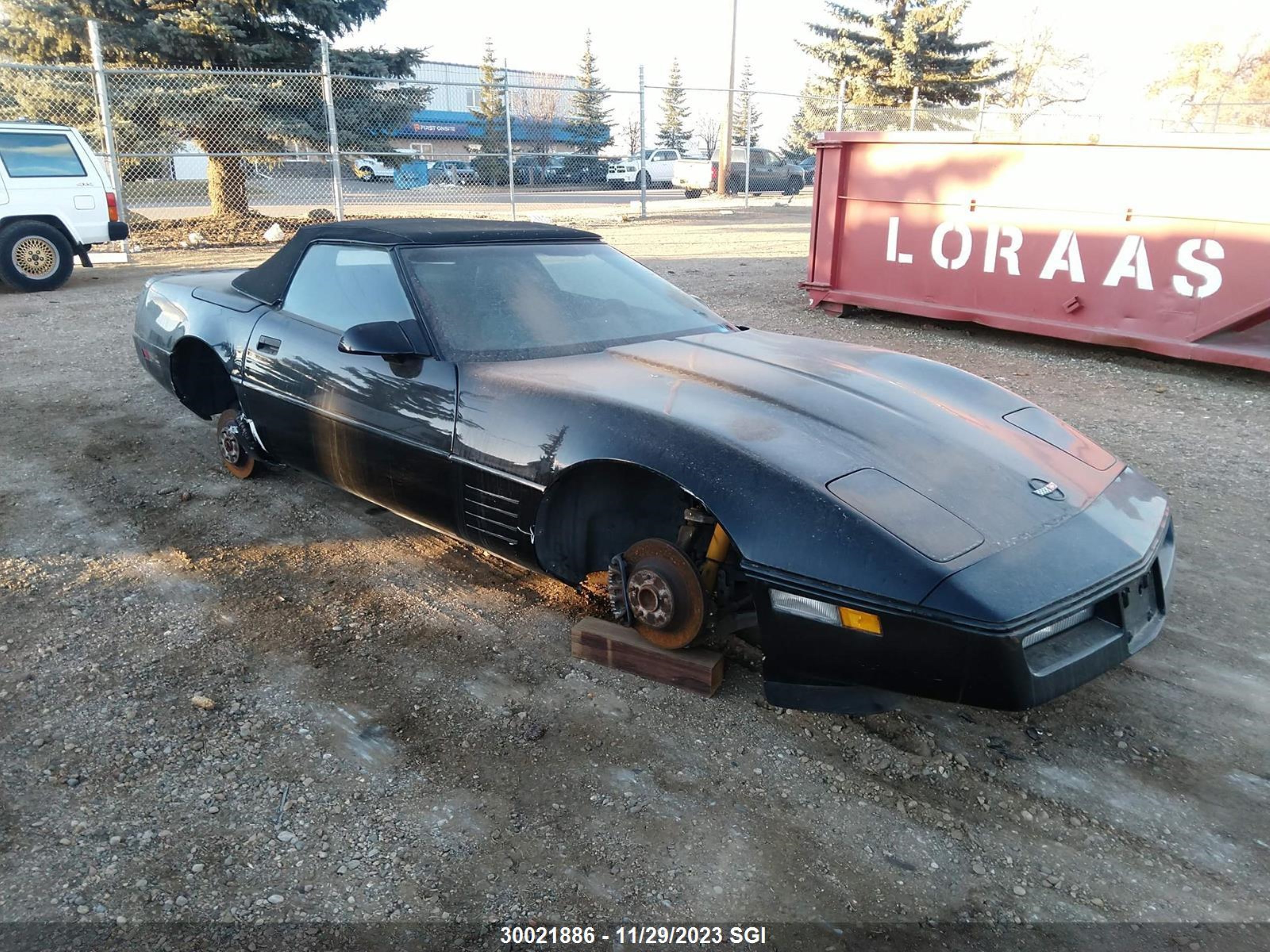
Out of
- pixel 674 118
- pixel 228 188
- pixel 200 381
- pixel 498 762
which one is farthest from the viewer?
pixel 674 118

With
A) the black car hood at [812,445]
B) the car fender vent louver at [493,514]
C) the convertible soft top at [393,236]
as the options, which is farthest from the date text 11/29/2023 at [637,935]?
the convertible soft top at [393,236]

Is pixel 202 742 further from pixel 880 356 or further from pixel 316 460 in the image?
pixel 880 356

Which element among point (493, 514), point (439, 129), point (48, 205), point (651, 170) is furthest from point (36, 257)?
point (651, 170)

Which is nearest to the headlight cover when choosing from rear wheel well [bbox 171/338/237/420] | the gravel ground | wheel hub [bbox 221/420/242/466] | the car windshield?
the gravel ground

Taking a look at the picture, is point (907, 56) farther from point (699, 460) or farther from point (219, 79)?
point (699, 460)

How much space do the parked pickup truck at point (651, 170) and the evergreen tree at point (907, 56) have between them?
6462 mm

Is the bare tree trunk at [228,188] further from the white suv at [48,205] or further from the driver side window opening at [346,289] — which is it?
the driver side window opening at [346,289]

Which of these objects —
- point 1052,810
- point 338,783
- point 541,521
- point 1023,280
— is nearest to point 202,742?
point 338,783

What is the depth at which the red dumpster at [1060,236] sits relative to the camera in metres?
6.49

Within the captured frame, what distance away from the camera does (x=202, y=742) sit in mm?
2559

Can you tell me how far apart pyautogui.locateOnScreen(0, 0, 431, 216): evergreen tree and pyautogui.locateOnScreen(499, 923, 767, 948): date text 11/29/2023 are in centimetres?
1572

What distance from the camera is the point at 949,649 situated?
2174 mm

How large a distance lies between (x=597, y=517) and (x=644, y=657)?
0.47 m

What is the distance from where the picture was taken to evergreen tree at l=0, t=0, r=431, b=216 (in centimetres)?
1526
